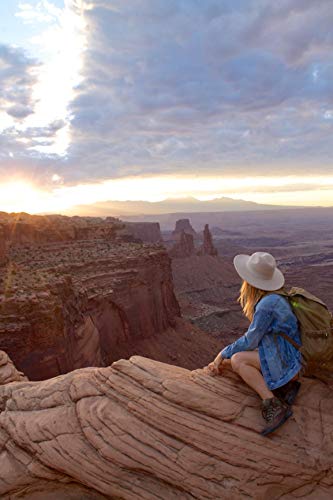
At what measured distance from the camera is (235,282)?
75875mm

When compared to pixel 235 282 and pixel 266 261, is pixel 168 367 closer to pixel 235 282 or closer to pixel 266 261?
pixel 266 261

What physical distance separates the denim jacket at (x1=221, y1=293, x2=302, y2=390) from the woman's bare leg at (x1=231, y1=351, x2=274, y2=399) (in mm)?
121

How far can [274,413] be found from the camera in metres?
6.06

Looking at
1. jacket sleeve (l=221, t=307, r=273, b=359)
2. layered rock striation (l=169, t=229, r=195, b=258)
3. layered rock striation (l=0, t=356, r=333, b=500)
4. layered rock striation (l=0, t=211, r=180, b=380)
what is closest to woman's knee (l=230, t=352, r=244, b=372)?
jacket sleeve (l=221, t=307, r=273, b=359)

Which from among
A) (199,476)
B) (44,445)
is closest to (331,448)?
(199,476)

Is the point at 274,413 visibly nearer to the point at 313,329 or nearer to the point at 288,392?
the point at 288,392

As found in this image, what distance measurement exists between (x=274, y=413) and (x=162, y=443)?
1.86m

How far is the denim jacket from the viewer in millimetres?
6191

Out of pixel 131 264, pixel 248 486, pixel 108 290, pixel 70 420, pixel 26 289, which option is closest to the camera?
pixel 248 486

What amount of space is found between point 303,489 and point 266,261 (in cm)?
348

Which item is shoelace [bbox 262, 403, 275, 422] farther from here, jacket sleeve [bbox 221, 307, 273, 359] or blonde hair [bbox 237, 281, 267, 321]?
blonde hair [bbox 237, 281, 267, 321]

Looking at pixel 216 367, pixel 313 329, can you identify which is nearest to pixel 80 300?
pixel 216 367

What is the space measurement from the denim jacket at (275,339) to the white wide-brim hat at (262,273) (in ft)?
0.81

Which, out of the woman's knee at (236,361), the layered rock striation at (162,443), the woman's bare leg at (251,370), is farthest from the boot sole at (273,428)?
the woman's knee at (236,361)
